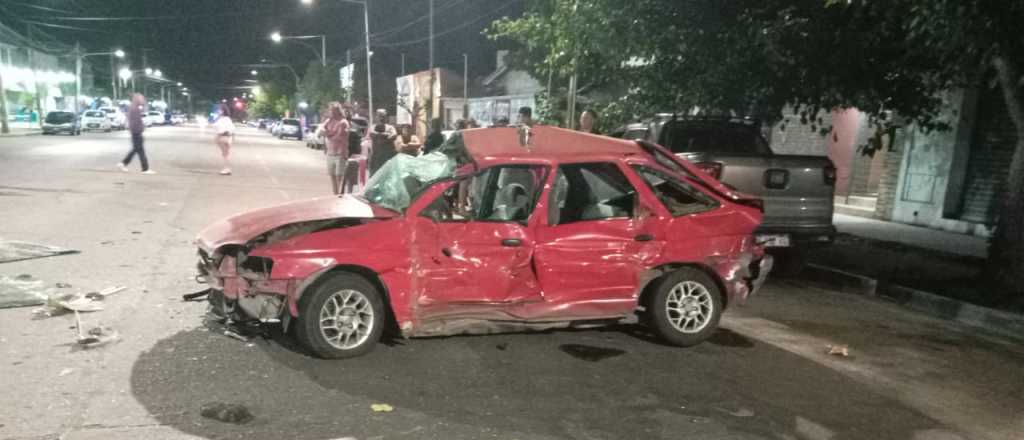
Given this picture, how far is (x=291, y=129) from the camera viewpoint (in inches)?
1945

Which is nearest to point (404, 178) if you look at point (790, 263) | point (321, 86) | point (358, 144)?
point (790, 263)

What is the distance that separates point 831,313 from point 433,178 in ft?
14.1

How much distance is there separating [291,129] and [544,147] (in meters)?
47.0

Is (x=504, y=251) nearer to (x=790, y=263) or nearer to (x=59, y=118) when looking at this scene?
(x=790, y=263)

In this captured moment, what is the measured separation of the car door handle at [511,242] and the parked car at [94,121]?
47.5 m

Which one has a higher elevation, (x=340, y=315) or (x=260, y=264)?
(x=260, y=264)

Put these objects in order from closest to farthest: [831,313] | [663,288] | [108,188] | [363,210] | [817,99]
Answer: [363,210], [663,288], [831,313], [817,99], [108,188]

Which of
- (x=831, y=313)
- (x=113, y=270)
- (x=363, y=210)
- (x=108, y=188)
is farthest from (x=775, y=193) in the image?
(x=108, y=188)

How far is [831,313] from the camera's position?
704 cm

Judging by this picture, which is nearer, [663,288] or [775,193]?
[663,288]

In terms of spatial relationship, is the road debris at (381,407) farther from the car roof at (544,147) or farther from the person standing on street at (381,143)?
the person standing on street at (381,143)

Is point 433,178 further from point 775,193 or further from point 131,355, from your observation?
point 775,193

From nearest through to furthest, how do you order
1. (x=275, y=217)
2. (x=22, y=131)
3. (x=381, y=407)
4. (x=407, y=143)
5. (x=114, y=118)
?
(x=381, y=407)
(x=275, y=217)
(x=407, y=143)
(x=22, y=131)
(x=114, y=118)

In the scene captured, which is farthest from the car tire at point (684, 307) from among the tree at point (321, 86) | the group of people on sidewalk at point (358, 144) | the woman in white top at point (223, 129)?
the tree at point (321, 86)
